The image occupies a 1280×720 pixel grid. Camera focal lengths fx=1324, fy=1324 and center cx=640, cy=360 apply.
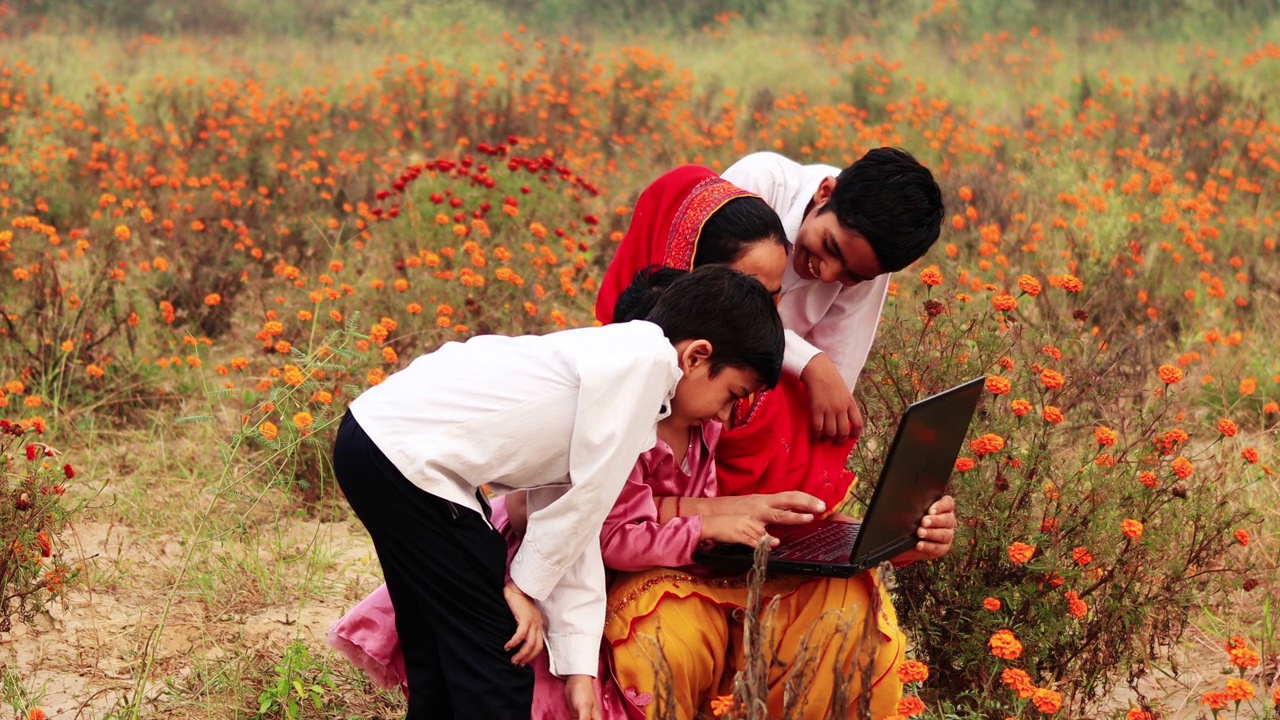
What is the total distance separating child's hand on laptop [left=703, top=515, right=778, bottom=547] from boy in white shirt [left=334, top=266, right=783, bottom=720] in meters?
0.24

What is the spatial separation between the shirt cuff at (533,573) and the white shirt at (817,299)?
1096mm

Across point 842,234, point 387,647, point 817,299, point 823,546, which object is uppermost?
point 842,234

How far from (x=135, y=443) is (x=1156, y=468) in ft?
9.80

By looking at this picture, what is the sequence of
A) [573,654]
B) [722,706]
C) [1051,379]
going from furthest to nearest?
1. [1051,379]
2. [573,654]
3. [722,706]

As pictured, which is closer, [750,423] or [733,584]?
[733,584]

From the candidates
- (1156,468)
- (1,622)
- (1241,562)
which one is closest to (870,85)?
(1241,562)

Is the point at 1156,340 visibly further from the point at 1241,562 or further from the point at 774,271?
the point at 774,271

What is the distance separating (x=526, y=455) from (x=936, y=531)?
2.67ft

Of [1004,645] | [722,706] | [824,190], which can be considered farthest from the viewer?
[824,190]

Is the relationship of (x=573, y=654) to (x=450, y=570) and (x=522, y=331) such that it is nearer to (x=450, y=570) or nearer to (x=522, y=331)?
(x=450, y=570)

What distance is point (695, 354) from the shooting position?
89.4 inches

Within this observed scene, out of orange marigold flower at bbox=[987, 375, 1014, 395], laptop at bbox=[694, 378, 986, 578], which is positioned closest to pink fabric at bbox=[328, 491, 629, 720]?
laptop at bbox=[694, 378, 986, 578]

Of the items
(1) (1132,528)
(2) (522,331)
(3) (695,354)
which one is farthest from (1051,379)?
(2) (522,331)

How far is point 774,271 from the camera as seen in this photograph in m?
2.71
